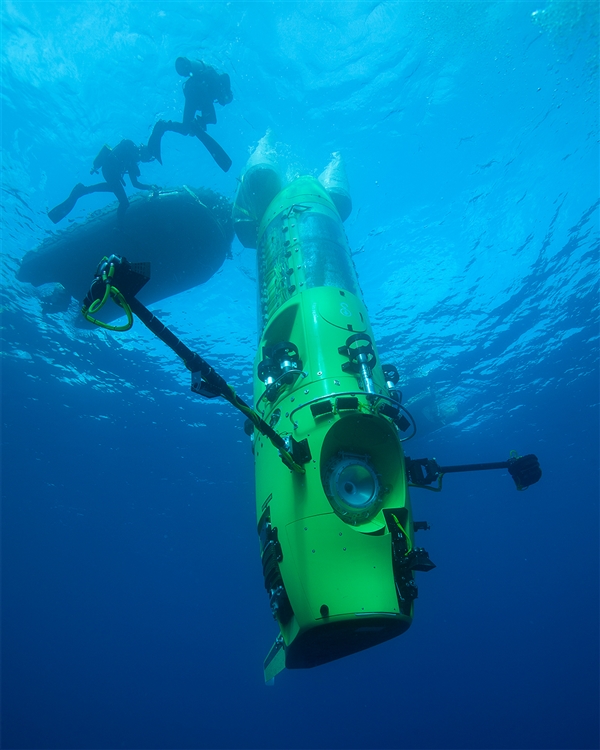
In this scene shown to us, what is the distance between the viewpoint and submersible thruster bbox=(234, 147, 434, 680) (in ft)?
13.0

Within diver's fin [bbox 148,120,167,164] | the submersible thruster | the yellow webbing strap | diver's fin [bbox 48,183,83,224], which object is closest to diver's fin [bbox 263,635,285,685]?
the submersible thruster

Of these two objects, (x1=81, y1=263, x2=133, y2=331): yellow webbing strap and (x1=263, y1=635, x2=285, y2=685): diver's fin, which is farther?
(x1=263, y1=635, x2=285, y2=685): diver's fin

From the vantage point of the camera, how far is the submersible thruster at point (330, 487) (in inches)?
156

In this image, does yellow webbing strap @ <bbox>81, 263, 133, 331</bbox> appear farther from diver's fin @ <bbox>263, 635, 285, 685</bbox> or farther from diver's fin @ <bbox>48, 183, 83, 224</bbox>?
diver's fin @ <bbox>48, 183, 83, 224</bbox>

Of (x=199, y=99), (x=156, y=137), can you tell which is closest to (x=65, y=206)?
(x=156, y=137)

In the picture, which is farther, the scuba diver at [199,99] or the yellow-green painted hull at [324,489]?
the scuba diver at [199,99]

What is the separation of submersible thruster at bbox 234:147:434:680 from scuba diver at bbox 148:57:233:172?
4312 mm

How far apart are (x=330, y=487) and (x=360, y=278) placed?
11.9m

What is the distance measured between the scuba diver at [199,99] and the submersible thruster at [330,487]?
14.1 ft

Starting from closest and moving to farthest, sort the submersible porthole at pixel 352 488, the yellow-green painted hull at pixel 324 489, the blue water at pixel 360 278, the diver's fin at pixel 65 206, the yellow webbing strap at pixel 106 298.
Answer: the yellow webbing strap at pixel 106 298
the yellow-green painted hull at pixel 324 489
the submersible porthole at pixel 352 488
the diver's fin at pixel 65 206
the blue water at pixel 360 278

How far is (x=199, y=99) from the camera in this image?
8484mm

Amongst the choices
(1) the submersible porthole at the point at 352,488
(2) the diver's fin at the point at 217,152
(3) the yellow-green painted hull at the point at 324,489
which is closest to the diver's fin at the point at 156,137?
(2) the diver's fin at the point at 217,152

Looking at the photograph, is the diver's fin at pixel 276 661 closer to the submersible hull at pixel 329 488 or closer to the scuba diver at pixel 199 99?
the submersible hull at pixel 329 488

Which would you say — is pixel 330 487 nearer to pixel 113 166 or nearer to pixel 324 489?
pixel 324 489
